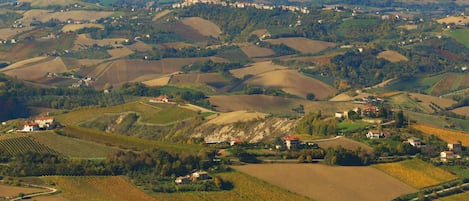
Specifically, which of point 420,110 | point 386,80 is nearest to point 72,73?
point 386,80

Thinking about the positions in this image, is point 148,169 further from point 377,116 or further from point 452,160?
point 377,116

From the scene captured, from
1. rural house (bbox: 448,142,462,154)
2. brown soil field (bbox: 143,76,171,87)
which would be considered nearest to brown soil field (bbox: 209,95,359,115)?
brown soil field (bbox: 143,76,171,87)

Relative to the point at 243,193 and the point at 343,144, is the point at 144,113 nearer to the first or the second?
the point at 343,144

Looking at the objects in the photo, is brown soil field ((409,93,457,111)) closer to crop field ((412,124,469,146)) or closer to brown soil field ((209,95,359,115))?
brown soil field ((209,95,359,115))

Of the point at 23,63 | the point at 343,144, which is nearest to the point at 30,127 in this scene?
the point at 343,144

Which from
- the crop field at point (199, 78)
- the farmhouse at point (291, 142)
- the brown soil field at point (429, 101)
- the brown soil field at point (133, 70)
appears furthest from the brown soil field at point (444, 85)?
the farmhouse at point (291, 142)

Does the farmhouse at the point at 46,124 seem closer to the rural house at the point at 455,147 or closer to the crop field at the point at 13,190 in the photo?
the crop field at the point at 13,190
